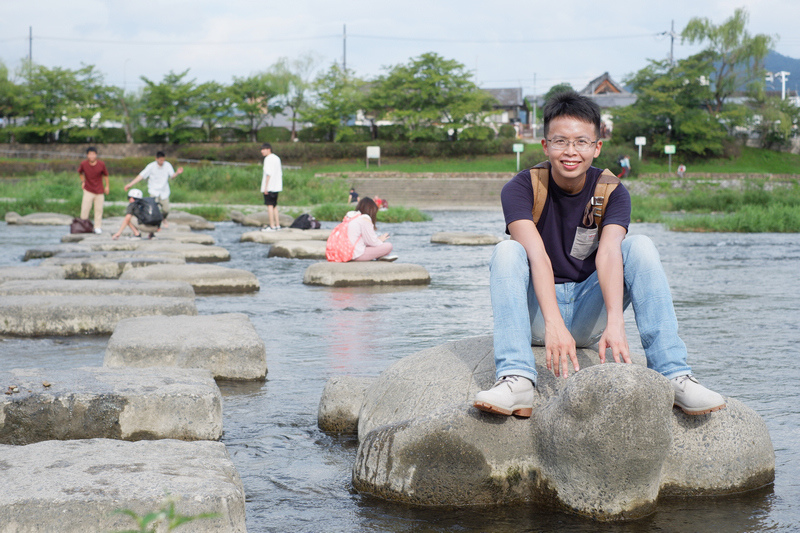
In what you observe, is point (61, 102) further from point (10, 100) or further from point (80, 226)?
point (80, 226)

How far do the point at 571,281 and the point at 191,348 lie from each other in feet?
6.66

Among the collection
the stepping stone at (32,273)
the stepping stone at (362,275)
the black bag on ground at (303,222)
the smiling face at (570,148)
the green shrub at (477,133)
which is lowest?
the stepping stone at (362,275)

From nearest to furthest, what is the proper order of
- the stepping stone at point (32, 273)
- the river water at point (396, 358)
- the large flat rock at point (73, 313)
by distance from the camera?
the river water at point (396, 358) < the large flat rock at point (73, 313) < the stepping stone at point (32, 273)

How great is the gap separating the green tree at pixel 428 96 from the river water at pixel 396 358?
4178 centimetres

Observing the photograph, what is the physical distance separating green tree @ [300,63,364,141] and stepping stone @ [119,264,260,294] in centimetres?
4704

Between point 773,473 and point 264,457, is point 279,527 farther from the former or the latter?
point 773,473

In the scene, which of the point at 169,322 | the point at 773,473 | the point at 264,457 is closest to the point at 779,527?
the point at 773,473

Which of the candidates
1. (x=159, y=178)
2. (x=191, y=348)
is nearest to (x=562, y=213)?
(x=191, y=348)

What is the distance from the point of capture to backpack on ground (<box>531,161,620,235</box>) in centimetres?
331

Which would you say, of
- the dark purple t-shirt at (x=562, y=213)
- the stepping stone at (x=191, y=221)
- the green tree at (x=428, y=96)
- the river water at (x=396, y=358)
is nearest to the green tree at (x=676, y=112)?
the green tree at (x=428, y=96)

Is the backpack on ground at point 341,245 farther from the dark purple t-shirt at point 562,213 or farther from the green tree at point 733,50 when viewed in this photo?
the green tree at point 733,50

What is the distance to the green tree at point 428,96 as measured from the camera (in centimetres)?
5272

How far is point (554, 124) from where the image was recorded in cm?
328

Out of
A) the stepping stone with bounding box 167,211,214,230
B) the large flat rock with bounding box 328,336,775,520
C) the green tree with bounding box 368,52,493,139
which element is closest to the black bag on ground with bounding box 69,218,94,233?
Result: the stepping stone with bounding box 167,211,214,230
